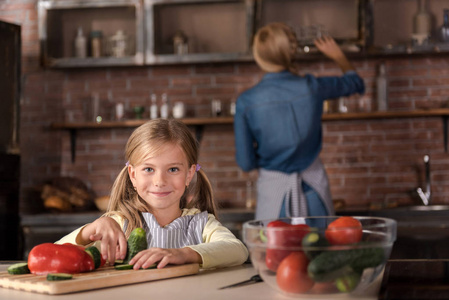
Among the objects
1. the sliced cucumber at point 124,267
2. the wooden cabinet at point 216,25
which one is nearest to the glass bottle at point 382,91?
the wooden cabinet at point 216,25

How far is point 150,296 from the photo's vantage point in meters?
1.12

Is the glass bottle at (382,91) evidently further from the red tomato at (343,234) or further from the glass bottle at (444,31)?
the red tomato at (343,234)

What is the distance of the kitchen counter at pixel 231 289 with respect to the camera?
1086 mm

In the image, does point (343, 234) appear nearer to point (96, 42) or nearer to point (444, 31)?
point (444, 31)

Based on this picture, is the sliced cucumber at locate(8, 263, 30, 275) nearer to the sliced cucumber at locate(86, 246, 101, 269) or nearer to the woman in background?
the sliced cucumber at locate(86, 246, 101, 269)

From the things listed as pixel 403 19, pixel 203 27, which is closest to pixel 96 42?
pixel 203 27

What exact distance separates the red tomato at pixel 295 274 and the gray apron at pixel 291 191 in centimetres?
183

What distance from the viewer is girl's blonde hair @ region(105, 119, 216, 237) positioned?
5.64 feet

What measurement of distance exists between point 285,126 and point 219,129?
4.13 feet

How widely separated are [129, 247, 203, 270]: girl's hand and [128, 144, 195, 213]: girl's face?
312mm

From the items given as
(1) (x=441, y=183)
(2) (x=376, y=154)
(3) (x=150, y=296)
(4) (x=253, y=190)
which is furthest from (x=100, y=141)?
(3) (x=150, y=296)

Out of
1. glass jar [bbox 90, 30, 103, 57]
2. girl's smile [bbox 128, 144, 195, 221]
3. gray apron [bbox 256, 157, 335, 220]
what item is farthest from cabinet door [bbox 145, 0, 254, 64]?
girl's smile [bbox 128, 144, 195, 221]

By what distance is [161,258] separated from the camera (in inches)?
52.2

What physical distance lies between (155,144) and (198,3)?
244 cm
